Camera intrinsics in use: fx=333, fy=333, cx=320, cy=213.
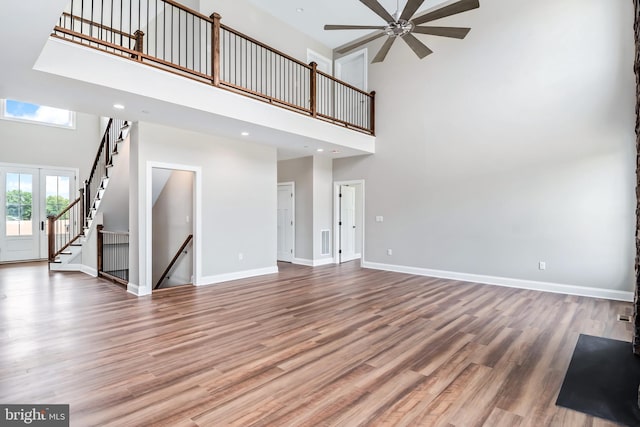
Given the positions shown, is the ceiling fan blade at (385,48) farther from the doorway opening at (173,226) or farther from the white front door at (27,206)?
the white front door at (27,206)

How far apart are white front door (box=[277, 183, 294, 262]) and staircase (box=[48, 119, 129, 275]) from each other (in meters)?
3.80

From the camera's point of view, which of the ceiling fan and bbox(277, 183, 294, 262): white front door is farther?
bbox(277, 183, 294, 262): white front door

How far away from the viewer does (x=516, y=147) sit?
583 cm

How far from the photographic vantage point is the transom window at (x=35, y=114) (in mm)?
8141

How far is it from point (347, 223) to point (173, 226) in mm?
4295

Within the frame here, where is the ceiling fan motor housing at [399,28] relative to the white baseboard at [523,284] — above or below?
above

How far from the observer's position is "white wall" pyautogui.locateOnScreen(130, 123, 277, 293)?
5.20 m

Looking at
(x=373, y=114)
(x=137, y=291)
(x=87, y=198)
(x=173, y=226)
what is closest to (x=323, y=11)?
(x=373, y=114)

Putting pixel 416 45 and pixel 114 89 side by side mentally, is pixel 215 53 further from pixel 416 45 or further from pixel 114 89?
pixel 416 45

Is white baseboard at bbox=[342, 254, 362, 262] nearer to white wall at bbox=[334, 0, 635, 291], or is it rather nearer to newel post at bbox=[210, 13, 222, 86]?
white wall at bbox=[334, 0, 635, 291]

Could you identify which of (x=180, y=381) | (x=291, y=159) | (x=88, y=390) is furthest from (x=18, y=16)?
(x=291, y=159)

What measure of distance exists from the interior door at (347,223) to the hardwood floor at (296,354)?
3392mm

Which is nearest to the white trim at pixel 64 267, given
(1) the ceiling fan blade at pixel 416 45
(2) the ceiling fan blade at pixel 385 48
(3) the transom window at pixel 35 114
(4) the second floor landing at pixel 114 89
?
(3) the transom window at pixel 35 114

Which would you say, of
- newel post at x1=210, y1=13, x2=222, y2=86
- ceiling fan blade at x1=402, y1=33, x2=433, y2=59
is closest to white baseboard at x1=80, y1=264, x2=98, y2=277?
newel post at x1=210, y1=13, x2=222, y2=86
